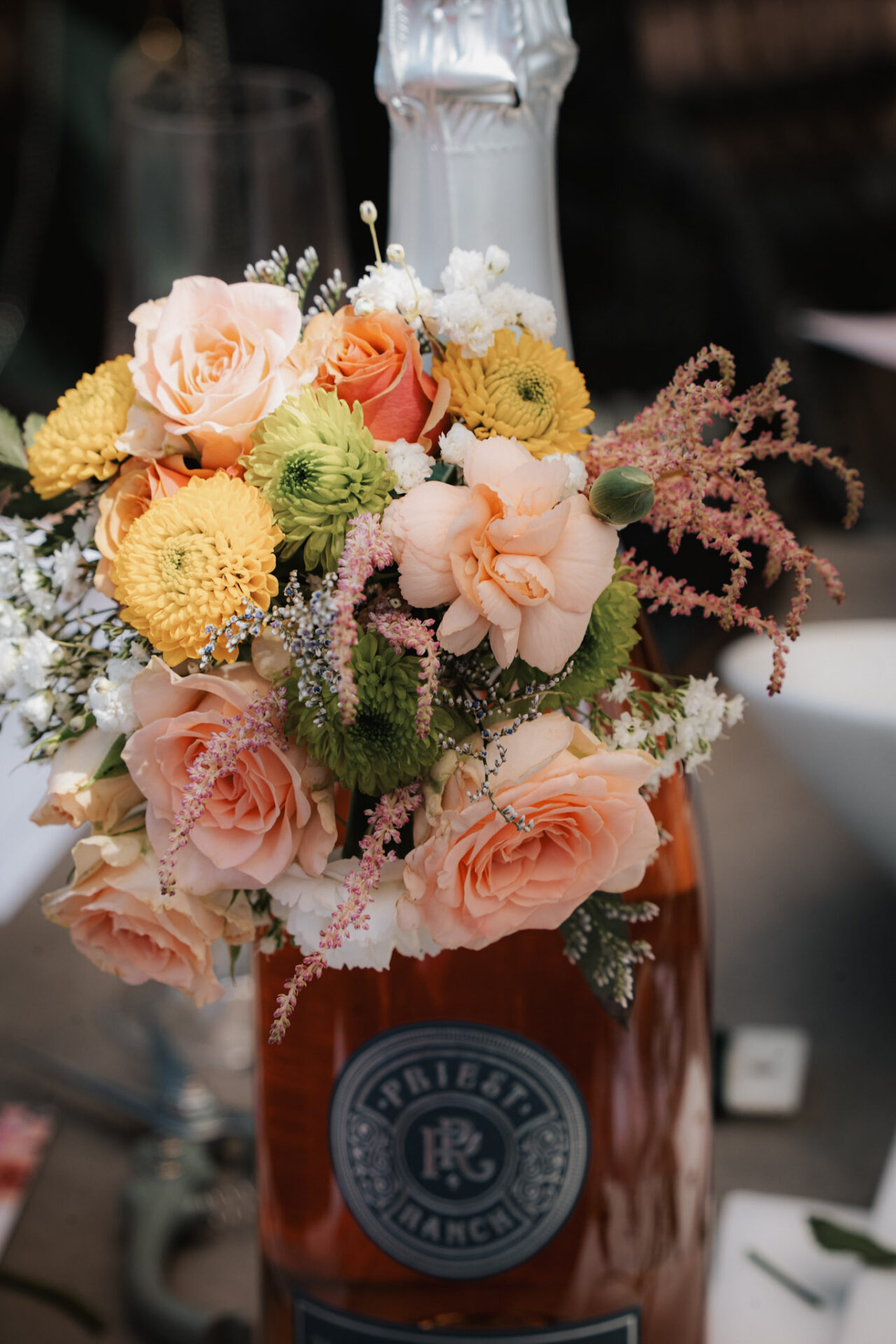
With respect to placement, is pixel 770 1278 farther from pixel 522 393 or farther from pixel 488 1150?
pixel 522 393

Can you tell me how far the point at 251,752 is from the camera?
0.88ft

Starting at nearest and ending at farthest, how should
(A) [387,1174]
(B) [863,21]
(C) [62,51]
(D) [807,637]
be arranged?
(A) [387,1174] < (D) [807,637] < (C) [62,51] < (B) [863,21]

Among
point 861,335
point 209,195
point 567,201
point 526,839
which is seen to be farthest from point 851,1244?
point 567,201

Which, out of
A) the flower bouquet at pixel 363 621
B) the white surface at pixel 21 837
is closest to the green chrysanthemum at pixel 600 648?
the flower bouquet at pixel 363 621

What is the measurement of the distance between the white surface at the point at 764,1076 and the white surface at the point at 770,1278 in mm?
41

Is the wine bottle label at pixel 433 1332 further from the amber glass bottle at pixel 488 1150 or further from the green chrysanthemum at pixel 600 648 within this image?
the green chrysanthemum at pixel 600 648

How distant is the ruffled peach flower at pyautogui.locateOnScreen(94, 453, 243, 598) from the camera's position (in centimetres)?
29

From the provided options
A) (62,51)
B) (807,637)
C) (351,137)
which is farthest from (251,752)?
(62,51)

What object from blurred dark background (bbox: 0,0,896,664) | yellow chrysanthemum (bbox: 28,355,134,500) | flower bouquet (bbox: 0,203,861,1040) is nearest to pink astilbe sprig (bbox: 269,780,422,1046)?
flower bouquet (bbox: 0,203,861,1040)

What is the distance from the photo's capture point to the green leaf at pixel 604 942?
30cm

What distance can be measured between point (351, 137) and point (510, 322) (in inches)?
51.0

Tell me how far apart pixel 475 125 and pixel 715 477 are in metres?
0.14

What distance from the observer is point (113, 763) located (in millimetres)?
295

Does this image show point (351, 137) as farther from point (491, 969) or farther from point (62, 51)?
point (491, 969)
